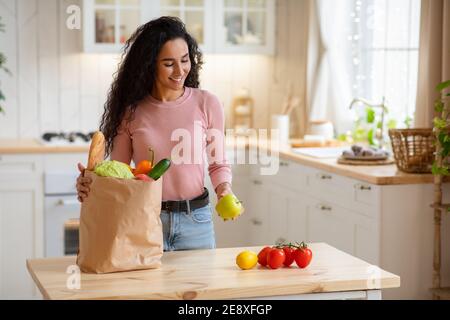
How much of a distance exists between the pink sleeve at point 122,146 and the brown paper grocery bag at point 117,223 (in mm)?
461

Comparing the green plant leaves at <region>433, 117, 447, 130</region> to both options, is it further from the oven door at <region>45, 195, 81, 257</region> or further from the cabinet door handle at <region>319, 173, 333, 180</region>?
the oven door at <region>45, 195, 81, 257</region>

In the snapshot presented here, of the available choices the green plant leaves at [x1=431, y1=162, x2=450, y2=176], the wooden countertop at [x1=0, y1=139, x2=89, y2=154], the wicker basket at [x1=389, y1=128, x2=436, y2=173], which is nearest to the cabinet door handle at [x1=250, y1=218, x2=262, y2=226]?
the wooden countertop at [x1=0, y1=139, x2=89, y2=154]

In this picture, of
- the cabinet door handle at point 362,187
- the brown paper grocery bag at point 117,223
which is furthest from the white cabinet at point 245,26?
the brown paper grocery bag at point 117,223

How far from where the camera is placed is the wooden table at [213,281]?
6.93ft

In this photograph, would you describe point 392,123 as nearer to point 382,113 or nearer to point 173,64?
point 382,113

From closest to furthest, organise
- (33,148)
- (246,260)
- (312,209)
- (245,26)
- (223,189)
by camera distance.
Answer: (246,260) → (223,189) → (312,209) → (33,148) → (245,26)

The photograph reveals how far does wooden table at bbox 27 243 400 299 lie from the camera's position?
6.93 feet

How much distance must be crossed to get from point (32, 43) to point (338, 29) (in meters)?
1.89

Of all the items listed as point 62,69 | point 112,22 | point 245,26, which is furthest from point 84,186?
point 245,26

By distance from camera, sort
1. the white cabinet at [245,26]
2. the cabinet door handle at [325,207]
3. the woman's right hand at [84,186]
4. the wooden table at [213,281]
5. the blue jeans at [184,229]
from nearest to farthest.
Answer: the wooden table at [213,281] → the woman's right hand at [84,186] → the blue jeans at [184,229] → the cabinet door handle at [325,207] → the white cabinet at [245,26]

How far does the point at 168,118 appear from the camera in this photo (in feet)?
8.85

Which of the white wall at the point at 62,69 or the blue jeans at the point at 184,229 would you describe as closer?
the blue jeans at the point at 184,229

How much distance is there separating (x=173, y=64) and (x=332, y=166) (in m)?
1.64

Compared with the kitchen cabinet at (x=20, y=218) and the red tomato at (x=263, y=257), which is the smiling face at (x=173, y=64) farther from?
the kitchen cabinet at (x=20, y=218)
